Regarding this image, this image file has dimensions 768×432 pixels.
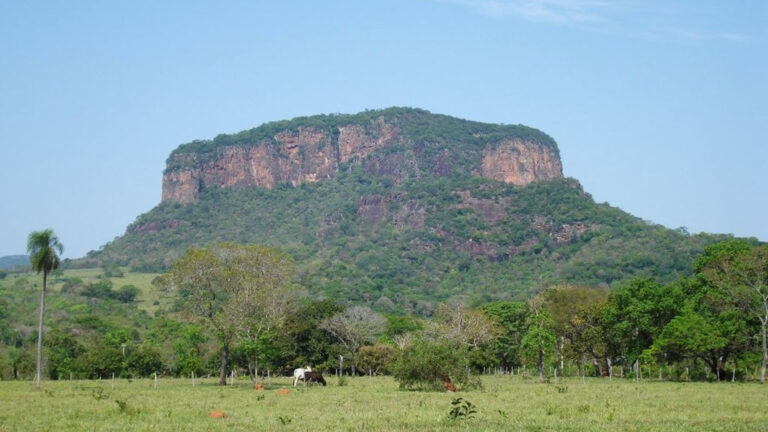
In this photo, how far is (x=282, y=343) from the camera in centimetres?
7256

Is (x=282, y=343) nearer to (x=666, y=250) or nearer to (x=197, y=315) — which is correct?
(x=197, y=315)

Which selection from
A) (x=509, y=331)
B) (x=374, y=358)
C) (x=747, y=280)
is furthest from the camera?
(x=509, y=331)

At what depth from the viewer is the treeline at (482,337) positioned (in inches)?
2162

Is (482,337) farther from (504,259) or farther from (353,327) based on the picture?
(504,259)

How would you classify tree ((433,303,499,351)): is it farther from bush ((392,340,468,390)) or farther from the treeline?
bush ((392,340,468,390))

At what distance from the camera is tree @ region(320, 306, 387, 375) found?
74.8 meters

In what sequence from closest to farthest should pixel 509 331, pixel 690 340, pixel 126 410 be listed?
pixel 126 410, pixel 690 340, pixel 509 331

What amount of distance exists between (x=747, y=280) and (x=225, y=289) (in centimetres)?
3428

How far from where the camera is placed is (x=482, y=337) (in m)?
75.1

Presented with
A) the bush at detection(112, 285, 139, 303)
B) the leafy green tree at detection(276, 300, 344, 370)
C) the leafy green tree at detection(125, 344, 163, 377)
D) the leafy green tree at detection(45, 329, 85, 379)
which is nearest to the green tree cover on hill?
the bush at detection(112, 285, 139, 303)

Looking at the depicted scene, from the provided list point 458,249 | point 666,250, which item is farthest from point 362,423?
point 458,249

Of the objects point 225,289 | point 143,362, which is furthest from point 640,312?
point 143,362

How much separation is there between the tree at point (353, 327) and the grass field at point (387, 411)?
31.1 m

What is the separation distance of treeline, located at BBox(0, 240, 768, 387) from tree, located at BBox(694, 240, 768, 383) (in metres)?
0.10
